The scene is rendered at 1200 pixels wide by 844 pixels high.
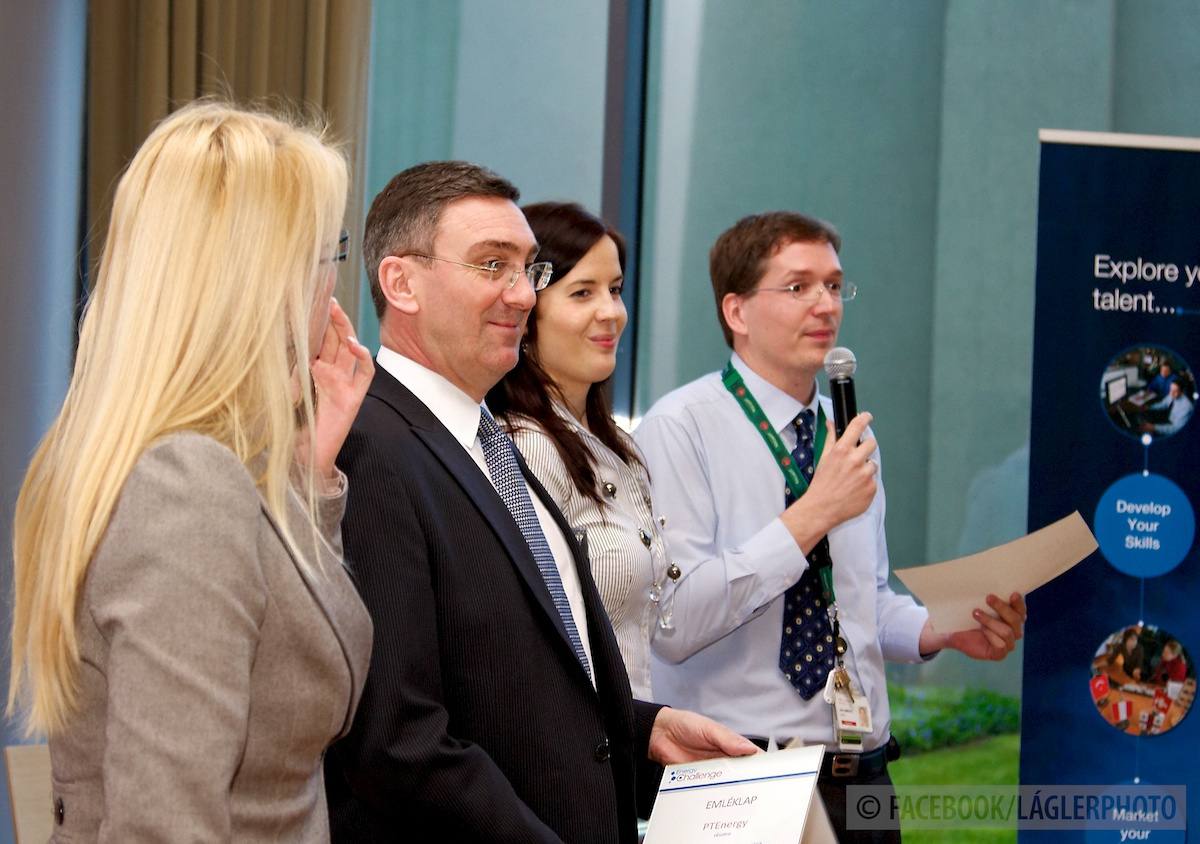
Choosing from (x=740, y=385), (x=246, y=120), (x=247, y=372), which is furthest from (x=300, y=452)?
(x=740, y=385)

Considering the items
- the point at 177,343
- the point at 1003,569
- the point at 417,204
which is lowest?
the point at 1003,569

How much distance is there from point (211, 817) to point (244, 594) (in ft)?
0.66

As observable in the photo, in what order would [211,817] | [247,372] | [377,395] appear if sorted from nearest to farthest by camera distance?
[211,817]
[247,372]
[377,395]

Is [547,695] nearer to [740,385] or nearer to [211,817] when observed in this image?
[211,817]

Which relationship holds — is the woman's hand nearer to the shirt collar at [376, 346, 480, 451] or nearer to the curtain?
the shirt collar at [376, 346, 480, 451]

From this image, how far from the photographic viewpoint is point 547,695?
1623mm

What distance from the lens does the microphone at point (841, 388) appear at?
2.63m

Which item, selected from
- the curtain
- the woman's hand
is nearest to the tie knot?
the woman's hand

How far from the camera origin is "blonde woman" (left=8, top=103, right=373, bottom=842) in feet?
3.34

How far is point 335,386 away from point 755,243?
5.70ft

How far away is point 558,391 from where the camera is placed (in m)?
2.46

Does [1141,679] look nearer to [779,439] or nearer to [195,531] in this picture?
[779,439]

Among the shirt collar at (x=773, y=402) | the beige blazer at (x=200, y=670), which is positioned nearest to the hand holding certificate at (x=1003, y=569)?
the shirt collar at (x=773, y=402)

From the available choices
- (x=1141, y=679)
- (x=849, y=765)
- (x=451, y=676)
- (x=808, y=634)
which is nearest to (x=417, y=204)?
(x=451, y=676)
